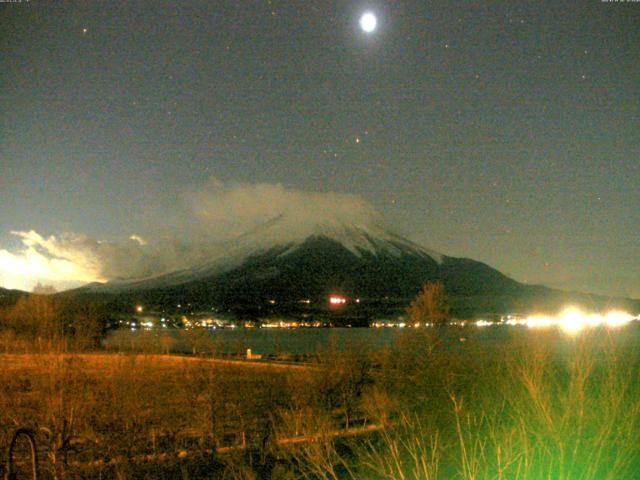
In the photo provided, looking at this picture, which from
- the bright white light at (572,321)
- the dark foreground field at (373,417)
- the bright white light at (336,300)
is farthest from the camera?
the bright white light at (336,300)

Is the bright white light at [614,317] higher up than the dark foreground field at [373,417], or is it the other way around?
the bright white light at [614,317]

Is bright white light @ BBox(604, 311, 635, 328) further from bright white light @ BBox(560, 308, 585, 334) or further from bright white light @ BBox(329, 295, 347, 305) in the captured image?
bright white light @ BBox(329, 295, 347, 305)

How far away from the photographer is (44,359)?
13695mm

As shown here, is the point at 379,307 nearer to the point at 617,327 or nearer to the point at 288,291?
the point at 288,291

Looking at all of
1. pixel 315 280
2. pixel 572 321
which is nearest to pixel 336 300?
pixel 315 280

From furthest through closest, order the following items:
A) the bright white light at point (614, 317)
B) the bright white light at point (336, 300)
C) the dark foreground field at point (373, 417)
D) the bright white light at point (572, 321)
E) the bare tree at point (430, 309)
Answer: the bright white light at point (336, 300) < the bare tree at point (430, 309) < the bright white light at point (572, 321) < the bright white light at point (614, 317) < the dark foreground field at point (373, 417)

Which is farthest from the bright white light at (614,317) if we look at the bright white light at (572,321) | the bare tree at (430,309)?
the bare tree at (430,309)

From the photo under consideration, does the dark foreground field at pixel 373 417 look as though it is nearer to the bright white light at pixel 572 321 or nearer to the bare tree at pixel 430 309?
the bright white light at pixel 572 321

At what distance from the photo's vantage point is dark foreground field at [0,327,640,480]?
5.33 m

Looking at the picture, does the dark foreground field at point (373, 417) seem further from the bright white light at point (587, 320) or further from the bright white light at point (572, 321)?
the bright white light at point (572, 321)

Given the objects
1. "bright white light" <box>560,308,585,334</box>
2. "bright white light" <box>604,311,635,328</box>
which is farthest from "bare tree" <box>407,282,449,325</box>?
"bright white light" <box>604,311,635,328</box>

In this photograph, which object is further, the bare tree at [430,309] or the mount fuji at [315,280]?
the mount fuji at [315,280]

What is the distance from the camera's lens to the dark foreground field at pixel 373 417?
533 centimetres

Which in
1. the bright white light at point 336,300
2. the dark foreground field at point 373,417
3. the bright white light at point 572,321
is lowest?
the dark foreground field at point 373,417
